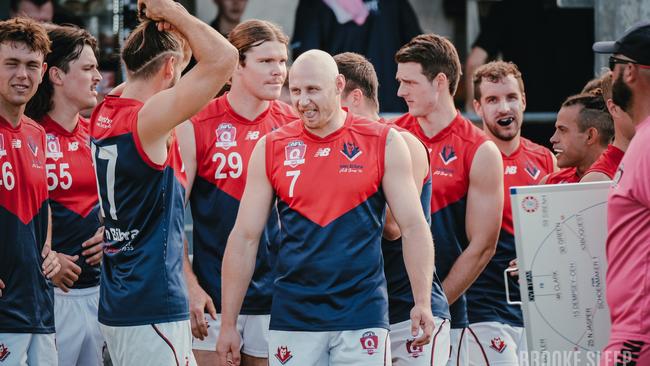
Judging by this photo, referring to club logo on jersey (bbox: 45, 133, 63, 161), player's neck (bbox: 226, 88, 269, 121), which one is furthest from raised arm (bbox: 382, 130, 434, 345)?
club logo on jersey (bbox: 45, 133, 63, 161)

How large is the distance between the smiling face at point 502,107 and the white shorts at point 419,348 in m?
1.99

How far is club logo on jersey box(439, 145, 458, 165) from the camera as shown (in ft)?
23.4

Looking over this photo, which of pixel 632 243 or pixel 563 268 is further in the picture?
pixel 563 268

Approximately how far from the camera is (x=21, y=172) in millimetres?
6500

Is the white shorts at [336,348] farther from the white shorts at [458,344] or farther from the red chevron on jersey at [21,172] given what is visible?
the red chevron on jersey at [21,172]

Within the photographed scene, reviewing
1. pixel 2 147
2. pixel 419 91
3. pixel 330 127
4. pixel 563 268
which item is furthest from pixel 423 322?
pixel 2 147

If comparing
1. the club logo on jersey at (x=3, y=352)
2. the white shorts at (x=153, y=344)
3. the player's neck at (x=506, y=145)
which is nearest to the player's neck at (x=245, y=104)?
the white shorts at (x=153, y=344)

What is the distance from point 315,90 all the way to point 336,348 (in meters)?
1.30

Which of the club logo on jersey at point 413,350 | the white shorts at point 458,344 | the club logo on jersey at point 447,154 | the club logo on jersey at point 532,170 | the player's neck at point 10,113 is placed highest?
the player's neck at point 10,113

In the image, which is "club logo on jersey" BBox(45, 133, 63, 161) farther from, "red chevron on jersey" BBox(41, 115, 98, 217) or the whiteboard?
the whiteboard

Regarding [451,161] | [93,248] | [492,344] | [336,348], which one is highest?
[451,161]

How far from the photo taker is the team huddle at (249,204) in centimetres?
588

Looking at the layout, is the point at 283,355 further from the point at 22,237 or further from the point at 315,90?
the point at 22,237

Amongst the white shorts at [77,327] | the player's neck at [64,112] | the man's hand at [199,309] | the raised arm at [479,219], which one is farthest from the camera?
the player's neck at [64,112]
